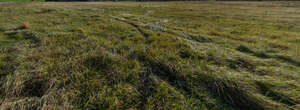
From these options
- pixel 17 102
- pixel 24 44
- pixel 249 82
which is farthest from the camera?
pixel 24 44

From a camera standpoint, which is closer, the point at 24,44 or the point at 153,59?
the point at 153,59

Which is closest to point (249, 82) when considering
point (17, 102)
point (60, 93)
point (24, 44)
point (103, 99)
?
point (103, 99)

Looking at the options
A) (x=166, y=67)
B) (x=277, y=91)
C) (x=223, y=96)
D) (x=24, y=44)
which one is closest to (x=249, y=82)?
(x=277, y=91)

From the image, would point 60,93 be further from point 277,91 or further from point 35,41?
point 277,91

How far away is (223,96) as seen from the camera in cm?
246

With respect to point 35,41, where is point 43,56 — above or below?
below

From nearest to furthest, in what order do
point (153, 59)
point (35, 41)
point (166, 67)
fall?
point (166, 67), point (153, 59), point (35, 41)

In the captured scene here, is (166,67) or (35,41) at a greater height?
(35,41)

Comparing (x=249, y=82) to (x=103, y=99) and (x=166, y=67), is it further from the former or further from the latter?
(x=103, y=99)

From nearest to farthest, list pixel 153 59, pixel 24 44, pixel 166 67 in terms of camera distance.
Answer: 1. pixel 166 67
2. pixel 153 59
3. pixel 24 44

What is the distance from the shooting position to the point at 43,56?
3.47 metres

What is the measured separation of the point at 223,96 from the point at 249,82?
871 mm

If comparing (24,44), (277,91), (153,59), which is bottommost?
(277,91)

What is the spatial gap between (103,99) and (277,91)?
3918mm
